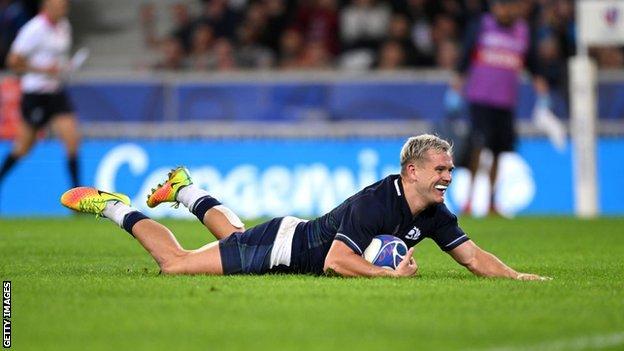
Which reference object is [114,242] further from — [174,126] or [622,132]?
[622,132]

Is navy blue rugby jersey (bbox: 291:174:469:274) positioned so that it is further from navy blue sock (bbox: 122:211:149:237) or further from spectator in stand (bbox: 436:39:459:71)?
spectator in stand (bbox: 436:39:459:71)

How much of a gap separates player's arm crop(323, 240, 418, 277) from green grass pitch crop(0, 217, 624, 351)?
0.07 m

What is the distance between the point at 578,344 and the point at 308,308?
5.91 feet

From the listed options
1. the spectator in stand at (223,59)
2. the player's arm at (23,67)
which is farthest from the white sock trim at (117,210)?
the spectator in stand at (223,59)

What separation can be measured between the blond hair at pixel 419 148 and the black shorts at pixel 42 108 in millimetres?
9880

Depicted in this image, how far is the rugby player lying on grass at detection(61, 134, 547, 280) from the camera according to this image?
9633 millimetres

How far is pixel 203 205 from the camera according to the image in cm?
1087

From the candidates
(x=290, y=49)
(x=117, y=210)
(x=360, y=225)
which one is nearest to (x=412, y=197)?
(x=360, y=225)

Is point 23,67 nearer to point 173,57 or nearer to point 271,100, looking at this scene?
point 271,100

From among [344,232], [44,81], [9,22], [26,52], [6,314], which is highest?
[9,22]

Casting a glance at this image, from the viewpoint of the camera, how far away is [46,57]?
19.0 m

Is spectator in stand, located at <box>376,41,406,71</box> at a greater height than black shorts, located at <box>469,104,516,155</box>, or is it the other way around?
spectator in stand, located at <box>376,41,406,71</box>

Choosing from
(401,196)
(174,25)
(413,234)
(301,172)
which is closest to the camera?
(401,196)

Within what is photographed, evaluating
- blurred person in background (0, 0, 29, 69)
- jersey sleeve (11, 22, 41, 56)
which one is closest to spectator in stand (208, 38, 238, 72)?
blurred person in background (0, 0, 29, 69)
